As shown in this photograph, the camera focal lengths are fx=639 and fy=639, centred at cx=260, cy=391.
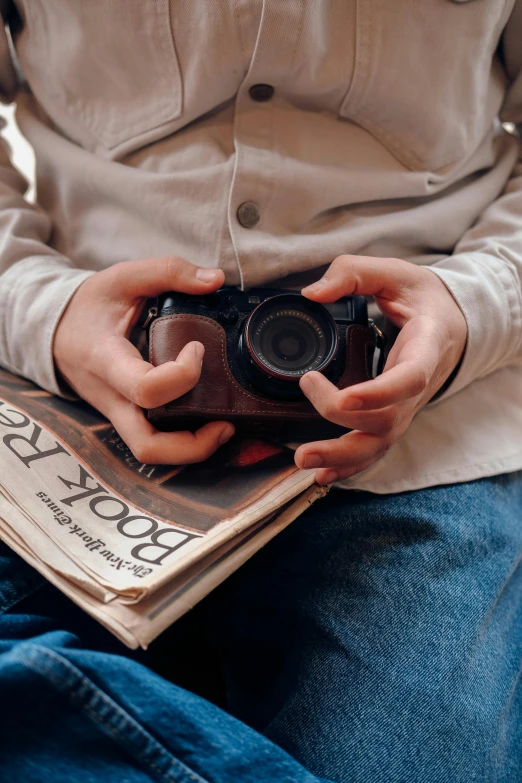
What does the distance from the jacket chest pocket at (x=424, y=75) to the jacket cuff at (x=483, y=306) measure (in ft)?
0.36

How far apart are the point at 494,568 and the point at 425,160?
0.37m

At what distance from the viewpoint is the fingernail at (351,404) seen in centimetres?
43

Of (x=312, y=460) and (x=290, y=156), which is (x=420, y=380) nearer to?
(x=312, y=460)

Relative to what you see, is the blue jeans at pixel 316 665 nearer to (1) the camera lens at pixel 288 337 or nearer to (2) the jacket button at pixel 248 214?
(1) the camera lens at pixel 288 337

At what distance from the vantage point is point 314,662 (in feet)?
1.54

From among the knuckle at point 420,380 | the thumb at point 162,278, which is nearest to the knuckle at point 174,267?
the thumb at point 162,278

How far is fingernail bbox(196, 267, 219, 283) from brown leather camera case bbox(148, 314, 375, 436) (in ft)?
0.10

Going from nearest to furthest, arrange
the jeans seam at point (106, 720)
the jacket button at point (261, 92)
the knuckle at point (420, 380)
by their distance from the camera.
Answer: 1. the jeans seam at point (106, 720)
2. the knuckle at point (420, 380)
3. the jacket button at point (261, 92)

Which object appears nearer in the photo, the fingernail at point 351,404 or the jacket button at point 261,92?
the fingernail at point 351,404

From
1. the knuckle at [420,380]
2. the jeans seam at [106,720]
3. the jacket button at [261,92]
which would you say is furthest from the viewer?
the jacket button at [261,92]

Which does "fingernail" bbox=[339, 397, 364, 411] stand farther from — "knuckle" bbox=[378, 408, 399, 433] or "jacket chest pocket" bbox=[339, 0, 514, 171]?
"jacket chest pocket" bbox=[339, 0, 514, 171]

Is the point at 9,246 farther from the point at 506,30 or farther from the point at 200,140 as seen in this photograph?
the point at 506,30

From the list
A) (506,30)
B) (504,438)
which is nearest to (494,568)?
(504,438)

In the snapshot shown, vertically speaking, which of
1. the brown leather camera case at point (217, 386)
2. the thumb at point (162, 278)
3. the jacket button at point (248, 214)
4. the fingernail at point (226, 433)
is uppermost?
the jacket button at point (248, 214)
